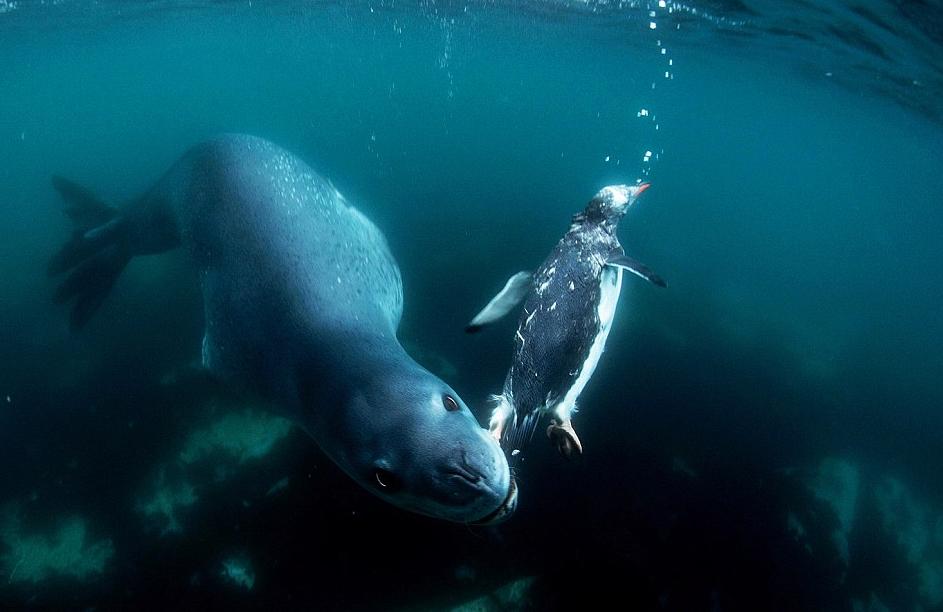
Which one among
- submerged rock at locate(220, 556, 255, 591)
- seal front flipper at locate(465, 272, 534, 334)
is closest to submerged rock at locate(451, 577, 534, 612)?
submerged rock at locate(220, 556, 255, 591)

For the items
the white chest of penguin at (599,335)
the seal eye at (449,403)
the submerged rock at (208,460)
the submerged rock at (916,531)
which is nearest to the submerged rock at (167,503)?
the submerged rock at (208,460)

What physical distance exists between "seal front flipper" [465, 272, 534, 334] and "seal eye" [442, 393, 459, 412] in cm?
138

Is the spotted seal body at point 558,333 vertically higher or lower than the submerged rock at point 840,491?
higher

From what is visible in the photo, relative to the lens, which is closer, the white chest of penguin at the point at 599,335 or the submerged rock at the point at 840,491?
the white chest of penguin at the point at 599,335

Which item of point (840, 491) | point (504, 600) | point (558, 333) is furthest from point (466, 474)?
point (840, 491)

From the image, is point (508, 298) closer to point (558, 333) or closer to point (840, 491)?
point (558, 333)

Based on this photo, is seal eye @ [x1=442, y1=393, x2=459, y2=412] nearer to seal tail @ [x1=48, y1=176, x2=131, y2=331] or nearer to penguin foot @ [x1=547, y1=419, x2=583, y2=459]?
penguin foot @ [x1=547, y1=419, x2=583, y2=459]

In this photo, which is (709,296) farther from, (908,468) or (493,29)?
(493,29)

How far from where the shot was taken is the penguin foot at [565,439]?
2.84m

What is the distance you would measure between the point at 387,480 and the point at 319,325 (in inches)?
46.4

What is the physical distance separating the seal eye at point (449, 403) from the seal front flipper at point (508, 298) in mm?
1381

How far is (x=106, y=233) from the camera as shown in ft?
22.9

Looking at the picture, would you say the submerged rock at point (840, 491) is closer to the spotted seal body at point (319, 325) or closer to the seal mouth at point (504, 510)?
the seal mouth at point (504, 510)

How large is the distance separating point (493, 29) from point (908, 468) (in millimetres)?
28244
